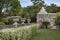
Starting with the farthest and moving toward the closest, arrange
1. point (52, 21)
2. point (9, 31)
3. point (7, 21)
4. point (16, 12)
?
point (16, 12) < point (52, 21) < point (7, 21) < point (9, 31)

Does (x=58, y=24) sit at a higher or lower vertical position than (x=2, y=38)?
lower

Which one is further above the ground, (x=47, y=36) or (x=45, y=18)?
(x=45, y=18)

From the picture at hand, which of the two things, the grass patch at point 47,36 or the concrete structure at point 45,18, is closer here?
the grass patch at point 47,36

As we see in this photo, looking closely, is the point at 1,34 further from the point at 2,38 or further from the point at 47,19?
the point at 47,19

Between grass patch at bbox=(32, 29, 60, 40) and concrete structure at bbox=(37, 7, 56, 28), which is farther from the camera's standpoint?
concrete structure at bbox=(37, 7, 56, 28)

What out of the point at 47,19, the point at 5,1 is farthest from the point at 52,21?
the point at 5,1

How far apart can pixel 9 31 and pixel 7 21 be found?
71.5ft

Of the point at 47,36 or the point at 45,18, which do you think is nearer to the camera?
the point at 47,36

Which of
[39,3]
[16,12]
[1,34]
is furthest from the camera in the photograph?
[39,3]

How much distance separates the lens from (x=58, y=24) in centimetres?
3162

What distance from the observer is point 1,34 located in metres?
6.55

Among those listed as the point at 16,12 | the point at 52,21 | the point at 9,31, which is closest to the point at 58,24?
the point at 52,21

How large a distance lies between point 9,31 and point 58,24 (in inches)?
987

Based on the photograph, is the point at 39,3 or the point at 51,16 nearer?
the point at 51,16
